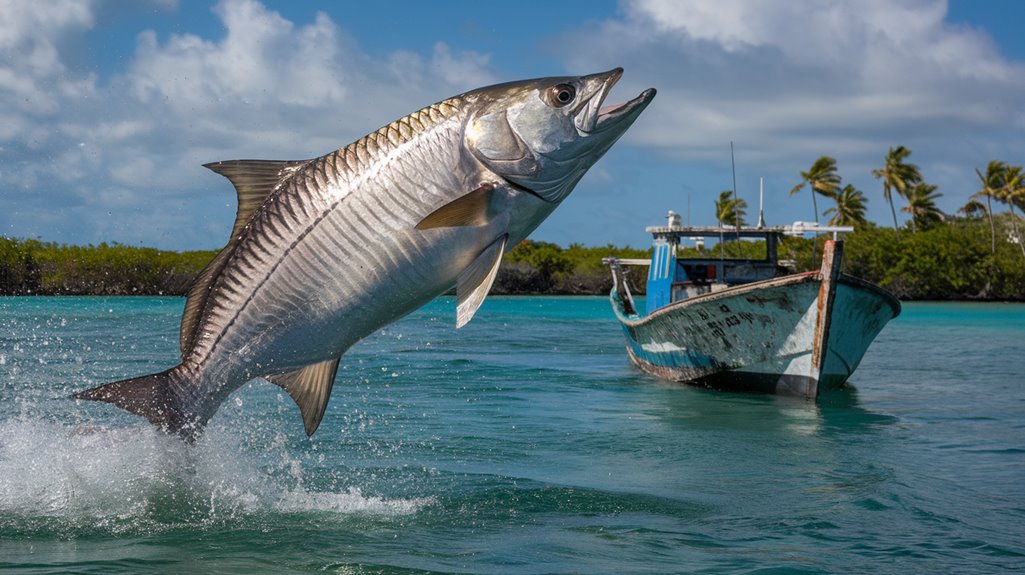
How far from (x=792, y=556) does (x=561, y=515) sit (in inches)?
65.6

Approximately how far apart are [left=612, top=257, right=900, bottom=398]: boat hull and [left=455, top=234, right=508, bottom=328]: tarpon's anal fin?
456 inches

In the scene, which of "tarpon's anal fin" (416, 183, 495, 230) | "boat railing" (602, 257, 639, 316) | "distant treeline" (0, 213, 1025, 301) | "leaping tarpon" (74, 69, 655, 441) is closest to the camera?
"tarpon's anal fin" (416, 183, 495, 230)

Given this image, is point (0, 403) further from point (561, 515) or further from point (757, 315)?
point (757, 315)

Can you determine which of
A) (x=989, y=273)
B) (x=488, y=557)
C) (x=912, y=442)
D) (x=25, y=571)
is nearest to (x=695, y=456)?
(x=912, y=442)

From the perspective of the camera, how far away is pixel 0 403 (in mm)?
13156

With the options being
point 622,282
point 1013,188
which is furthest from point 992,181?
point 622,282

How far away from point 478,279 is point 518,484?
4470mm

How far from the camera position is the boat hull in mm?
15789

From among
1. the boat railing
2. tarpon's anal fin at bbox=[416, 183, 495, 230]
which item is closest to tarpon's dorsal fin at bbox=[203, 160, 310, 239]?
tarpon's anal fin at bbox=[416, 183, 495, 230]

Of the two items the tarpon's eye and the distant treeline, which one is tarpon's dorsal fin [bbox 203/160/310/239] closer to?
the tarpon's eye

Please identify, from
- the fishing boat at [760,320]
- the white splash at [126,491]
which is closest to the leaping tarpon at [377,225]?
the white splash at [126,491]

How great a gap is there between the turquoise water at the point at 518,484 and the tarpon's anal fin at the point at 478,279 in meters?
1.70

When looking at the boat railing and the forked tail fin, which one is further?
the boat railing

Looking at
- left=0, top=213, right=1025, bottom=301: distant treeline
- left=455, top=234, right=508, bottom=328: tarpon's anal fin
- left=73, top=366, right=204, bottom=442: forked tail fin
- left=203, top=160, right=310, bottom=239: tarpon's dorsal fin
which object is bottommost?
left=73, top=366, right=204, bottom=442: forked tail fin
